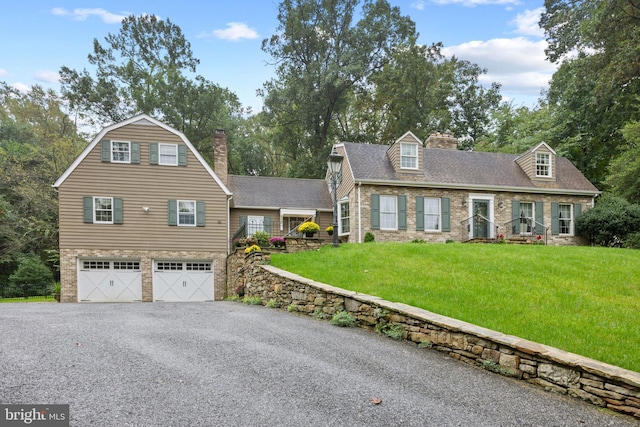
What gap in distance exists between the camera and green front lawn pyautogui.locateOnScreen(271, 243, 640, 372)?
5.61 meters

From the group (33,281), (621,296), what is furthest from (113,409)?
(33,281)

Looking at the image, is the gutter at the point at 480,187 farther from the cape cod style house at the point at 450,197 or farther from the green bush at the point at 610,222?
the green bush at the point at 610,222

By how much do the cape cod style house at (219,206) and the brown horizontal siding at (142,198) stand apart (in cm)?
4

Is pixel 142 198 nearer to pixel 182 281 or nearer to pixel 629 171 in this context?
pixel 182 281

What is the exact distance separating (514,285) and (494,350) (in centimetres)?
344

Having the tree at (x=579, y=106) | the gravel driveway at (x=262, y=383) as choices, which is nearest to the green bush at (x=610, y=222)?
the tree at (x=579, y=106)

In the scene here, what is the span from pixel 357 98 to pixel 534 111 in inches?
546

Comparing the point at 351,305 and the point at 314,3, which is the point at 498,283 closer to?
the point at 351,305

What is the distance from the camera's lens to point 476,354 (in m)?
5.36

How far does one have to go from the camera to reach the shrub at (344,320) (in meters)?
7.48

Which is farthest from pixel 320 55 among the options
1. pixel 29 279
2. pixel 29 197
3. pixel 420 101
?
pixel 29 279

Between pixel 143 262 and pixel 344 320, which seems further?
pixel 143 262

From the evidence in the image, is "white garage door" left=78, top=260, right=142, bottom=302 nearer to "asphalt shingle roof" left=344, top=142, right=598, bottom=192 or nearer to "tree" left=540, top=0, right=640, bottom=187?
"asphalt shingle roof" left=344, top=142, right=598, bottom=192

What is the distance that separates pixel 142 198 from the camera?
16859 millimetres
